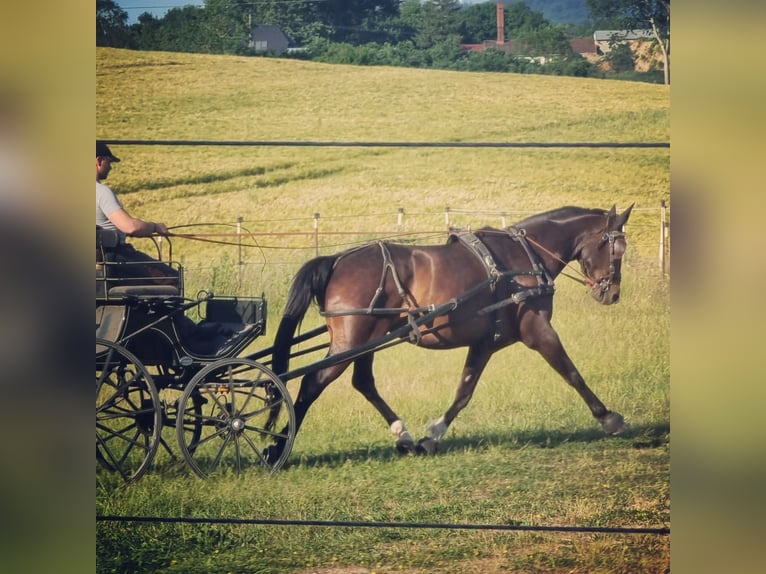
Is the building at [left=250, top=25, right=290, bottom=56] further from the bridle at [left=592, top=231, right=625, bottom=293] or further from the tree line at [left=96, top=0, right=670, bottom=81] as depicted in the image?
the bridle at [left=592, top=231, right=625, bottom=293]

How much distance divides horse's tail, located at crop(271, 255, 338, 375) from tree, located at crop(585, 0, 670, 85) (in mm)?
2042

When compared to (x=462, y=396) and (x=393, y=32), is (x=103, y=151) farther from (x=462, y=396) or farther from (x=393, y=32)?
(x=462, y=396)

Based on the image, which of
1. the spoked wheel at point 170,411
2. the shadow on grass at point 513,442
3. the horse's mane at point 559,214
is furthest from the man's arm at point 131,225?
the horse's mane at point 559,214

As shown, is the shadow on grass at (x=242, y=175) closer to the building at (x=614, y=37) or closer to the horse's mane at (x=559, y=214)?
the horse's mane at (x=559, y=214)

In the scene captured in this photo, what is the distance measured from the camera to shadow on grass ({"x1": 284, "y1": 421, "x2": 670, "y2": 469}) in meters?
5.82

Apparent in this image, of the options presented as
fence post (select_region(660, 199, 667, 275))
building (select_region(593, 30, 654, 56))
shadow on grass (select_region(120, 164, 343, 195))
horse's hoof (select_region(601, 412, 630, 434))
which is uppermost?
building (select_region(593, 30, 654, 56))

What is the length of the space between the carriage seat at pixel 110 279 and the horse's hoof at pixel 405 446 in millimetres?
1600

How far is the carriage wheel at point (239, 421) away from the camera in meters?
5.81

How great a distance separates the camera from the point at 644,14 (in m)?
5.84

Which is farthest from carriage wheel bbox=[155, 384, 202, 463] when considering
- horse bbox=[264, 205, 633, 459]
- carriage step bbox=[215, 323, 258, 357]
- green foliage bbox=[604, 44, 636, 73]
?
green foliage bbox=[604, 44, 636, 73]

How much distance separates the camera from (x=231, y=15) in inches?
235

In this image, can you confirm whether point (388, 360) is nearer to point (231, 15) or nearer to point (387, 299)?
point (387, 299)

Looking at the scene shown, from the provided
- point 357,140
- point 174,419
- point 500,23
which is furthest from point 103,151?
A: point 500,23

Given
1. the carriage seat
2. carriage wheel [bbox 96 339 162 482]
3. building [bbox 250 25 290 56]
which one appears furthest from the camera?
building [bbox 250 25 290 56]
